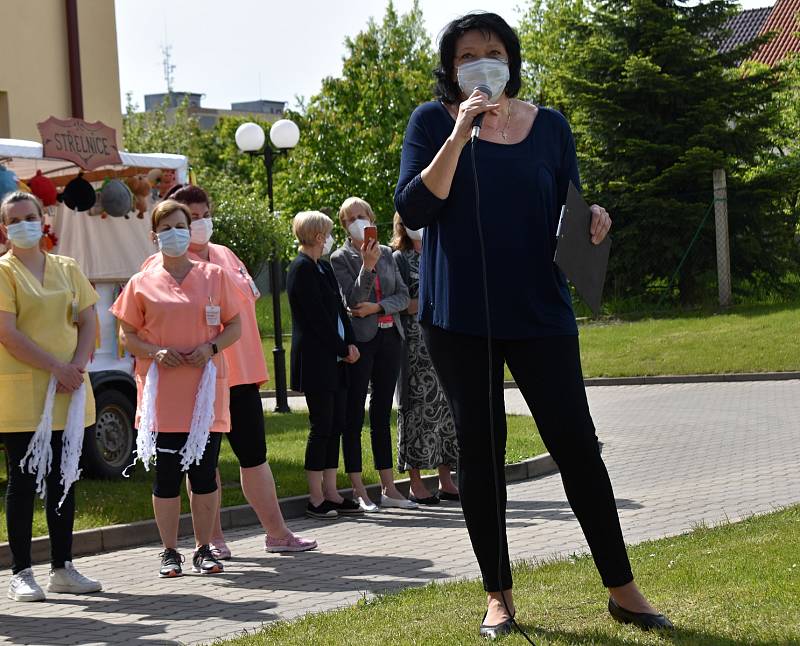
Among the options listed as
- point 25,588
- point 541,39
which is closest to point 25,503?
point 25,588

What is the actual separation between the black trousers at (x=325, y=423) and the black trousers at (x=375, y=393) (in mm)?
139

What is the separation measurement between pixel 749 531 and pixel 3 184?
6.09 m

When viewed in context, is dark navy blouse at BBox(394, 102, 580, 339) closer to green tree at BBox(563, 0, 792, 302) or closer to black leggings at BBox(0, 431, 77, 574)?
black leggings at BBox(0, 431, 77, 574)

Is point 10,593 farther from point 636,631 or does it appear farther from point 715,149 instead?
point 715,149

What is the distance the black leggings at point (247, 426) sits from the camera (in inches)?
311

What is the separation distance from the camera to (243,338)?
26.4 ft

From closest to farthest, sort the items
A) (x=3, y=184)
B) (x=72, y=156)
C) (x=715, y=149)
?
(x=3, y=184), (x=72, y=156), (x=715, y=149)

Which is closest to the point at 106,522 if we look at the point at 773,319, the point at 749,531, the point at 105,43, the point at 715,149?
the point at 749,531

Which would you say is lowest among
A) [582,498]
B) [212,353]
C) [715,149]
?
[582,498]

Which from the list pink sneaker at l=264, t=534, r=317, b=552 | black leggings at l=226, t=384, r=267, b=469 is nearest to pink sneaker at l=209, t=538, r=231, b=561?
pink sneaker at l=264, t=534, r=317, b=552

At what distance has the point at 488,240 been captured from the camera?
4.59m

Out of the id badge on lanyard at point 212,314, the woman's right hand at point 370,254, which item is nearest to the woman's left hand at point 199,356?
the id badge on lanyard at point 212,314

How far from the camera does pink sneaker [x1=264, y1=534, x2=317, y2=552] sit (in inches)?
319

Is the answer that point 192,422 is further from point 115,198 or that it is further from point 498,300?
point 115,198
